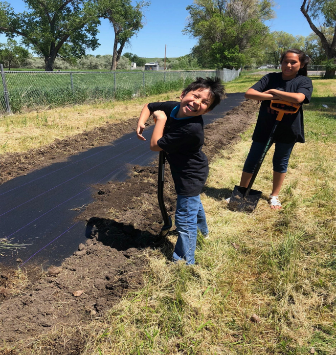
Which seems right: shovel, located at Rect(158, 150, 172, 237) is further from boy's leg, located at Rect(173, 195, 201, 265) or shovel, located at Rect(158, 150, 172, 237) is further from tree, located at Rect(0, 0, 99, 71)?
tree, located at Rect(0, 0, 99, 71)

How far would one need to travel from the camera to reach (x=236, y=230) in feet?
9.89

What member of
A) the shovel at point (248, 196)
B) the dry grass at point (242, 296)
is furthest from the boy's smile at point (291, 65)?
the dry grass at point (242, 296)

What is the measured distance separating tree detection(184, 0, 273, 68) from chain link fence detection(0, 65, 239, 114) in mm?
18237

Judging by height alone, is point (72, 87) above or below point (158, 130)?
above

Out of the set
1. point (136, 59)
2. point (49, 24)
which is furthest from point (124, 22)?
point (136, 59)

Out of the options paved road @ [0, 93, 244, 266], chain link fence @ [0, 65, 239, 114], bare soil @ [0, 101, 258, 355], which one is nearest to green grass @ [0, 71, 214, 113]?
chain link fence @ [0, 65, 239, 114]

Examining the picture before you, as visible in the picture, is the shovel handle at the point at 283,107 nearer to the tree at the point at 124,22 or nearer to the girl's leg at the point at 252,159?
the girl's leg at the point at 252,159

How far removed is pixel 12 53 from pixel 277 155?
35984 millimetres

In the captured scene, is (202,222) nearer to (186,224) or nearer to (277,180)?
(186,224)

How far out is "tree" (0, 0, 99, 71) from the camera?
22.7 m

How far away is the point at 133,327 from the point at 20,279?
3.59 ft

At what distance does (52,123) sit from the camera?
7551 mm

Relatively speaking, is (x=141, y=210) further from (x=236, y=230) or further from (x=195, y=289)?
(x=195, y=289)

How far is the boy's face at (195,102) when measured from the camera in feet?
6.65
